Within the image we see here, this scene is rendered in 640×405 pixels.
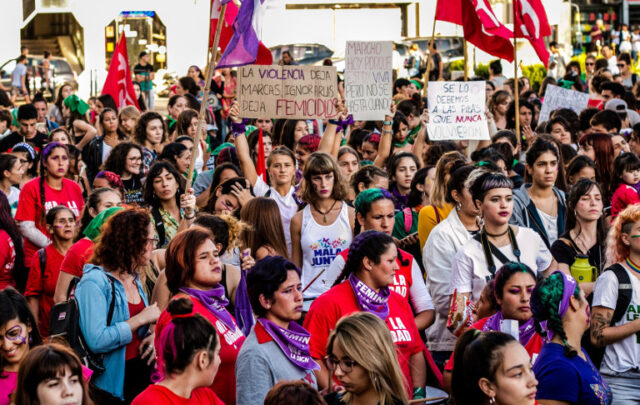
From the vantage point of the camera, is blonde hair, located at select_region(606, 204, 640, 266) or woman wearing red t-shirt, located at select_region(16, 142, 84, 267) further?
woman wearing red t-shirt, located at select_region(16, 142, 84, 267)

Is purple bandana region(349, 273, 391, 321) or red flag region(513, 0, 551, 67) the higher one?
red flag region(513, 0, 551, 67)

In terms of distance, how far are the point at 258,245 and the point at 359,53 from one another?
4634 mm

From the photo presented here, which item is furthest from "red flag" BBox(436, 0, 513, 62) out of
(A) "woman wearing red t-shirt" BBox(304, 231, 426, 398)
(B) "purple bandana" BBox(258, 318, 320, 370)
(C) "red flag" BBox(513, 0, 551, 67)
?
(B) "purple bandana" BBox(258, 318, 320, 370)

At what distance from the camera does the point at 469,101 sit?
35.7 feet

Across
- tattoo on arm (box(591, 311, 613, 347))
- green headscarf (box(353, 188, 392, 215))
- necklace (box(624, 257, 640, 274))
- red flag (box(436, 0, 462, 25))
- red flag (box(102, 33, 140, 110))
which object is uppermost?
red flag (box(436, 0, 462, 25))

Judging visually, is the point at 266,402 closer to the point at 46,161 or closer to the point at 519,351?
the point at 519,351

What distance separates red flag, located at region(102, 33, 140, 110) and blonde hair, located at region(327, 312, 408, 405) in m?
10.2

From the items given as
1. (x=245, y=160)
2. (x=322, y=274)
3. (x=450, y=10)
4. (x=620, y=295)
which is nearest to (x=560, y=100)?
(x=450, y=10)

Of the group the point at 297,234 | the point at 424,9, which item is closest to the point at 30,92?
the point at 424,9

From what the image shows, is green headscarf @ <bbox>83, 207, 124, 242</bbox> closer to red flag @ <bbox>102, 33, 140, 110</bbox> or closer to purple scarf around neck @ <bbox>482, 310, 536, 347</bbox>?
purple scarf around neck @ <bbox>482, 310, 536, 347</bbox>

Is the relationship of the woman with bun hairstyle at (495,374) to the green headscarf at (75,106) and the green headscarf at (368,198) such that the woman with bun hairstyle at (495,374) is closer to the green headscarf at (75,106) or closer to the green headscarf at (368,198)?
the green headscarf at (368,198)

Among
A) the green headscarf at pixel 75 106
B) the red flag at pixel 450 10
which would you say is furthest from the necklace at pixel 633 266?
the green headscarf at pixel 75 106

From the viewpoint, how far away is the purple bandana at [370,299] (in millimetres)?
5484

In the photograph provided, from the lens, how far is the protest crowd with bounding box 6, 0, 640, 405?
448 centimetres
